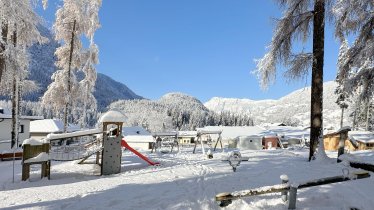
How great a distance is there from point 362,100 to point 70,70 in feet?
75.3

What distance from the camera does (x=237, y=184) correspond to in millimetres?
9094

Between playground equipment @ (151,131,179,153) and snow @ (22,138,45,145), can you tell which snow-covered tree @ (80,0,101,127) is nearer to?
playground equipment @ (151,131,179,153)

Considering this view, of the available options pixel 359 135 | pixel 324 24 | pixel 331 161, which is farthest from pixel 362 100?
pixel 359 135

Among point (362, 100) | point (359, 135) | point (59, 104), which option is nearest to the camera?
point (362, 100)

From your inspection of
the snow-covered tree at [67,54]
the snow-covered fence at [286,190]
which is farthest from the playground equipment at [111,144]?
the snow-covered tree at [67,54]

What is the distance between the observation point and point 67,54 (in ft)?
90.8

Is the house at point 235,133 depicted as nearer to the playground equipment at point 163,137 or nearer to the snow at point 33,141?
the playground equipment at point 163,137

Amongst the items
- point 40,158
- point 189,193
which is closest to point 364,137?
point 189,193

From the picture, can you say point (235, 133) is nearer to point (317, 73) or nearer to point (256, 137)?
point (256, 137)

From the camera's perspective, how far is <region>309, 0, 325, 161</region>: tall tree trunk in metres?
13.0

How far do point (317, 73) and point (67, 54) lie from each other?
70.2 ft

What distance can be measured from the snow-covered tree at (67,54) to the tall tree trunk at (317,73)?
1971cm

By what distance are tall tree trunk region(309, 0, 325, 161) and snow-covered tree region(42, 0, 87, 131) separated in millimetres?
19711

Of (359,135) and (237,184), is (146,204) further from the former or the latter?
(359,135)
